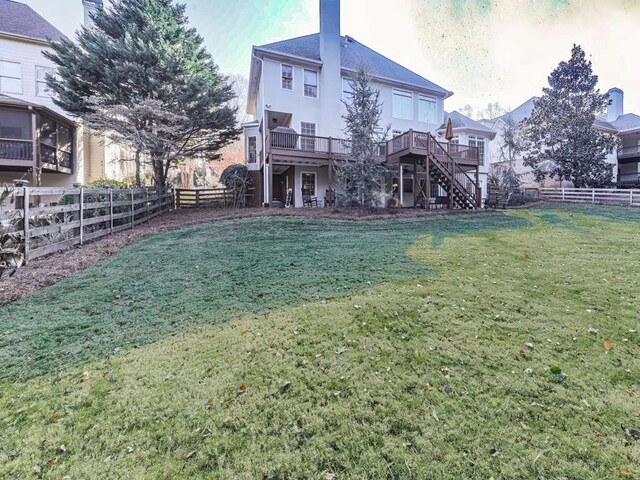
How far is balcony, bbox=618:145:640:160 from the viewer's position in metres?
28.2

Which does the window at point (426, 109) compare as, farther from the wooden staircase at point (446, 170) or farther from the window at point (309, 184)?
the window at point (309, 184)

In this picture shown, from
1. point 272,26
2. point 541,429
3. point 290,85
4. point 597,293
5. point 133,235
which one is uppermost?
point 272,26

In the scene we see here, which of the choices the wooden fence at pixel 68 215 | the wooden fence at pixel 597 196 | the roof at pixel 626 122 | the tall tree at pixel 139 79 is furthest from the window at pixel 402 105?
the roof at pixel 626 122

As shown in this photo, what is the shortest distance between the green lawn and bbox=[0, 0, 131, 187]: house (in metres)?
14.3

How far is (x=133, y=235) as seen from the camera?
9.40 metres

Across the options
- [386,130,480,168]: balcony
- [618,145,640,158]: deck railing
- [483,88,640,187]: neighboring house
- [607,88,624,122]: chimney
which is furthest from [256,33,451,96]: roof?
[607,88,624,122]: chimney

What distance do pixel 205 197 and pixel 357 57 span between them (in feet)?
40.3

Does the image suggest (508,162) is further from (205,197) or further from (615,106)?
(205,197)

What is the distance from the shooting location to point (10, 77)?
16750 mm

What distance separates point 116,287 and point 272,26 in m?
16.0

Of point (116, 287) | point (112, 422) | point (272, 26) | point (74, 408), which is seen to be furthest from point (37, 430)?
point (272, 26)

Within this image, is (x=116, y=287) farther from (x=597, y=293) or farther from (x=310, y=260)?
(x=597, y=293)

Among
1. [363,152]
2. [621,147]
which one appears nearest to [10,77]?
[363,152]

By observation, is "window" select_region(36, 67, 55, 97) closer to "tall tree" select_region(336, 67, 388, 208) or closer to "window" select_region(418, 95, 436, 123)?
"tall tree" select_region(336, 67, 388, 208)
